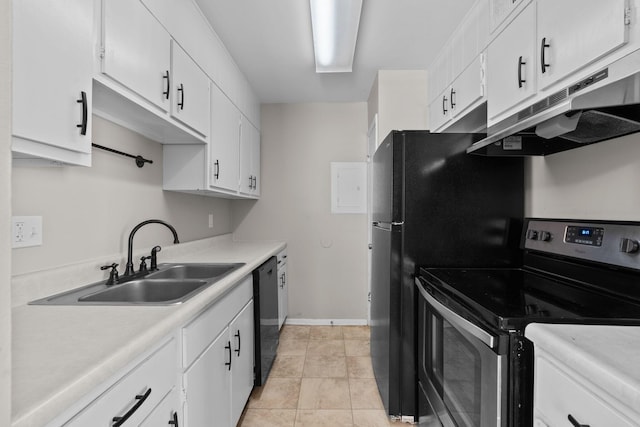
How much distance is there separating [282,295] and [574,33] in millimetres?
2892

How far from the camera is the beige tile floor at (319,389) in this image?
198cm

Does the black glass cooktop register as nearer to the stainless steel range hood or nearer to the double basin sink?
the stainless steel range hood

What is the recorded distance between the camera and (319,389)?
Result: 7.59 ft

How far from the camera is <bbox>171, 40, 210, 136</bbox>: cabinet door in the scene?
1686 millimetres

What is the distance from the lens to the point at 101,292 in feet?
4.48

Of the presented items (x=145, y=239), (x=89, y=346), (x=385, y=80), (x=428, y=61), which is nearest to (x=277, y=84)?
(x=385, y=80)

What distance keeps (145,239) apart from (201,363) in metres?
1.03

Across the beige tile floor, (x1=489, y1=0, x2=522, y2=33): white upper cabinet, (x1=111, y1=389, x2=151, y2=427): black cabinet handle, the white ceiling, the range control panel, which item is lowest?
the beige tile floor

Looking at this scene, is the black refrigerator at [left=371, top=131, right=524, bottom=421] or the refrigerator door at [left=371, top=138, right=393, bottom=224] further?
the refrigerator door at [left=371, top=138, right=393, bottom=224]

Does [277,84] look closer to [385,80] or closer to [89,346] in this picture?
[385,80]

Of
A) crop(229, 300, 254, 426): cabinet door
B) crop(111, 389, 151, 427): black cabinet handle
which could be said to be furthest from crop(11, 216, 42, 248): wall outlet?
crop(229, 300, 254, 426): cabinet door

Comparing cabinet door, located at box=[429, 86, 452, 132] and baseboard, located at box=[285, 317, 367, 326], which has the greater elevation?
cabinet door, located at box=[429, 86, 452, 132]

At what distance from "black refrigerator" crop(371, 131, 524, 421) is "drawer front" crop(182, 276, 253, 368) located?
83 cm

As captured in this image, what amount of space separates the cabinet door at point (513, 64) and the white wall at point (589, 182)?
37cm
